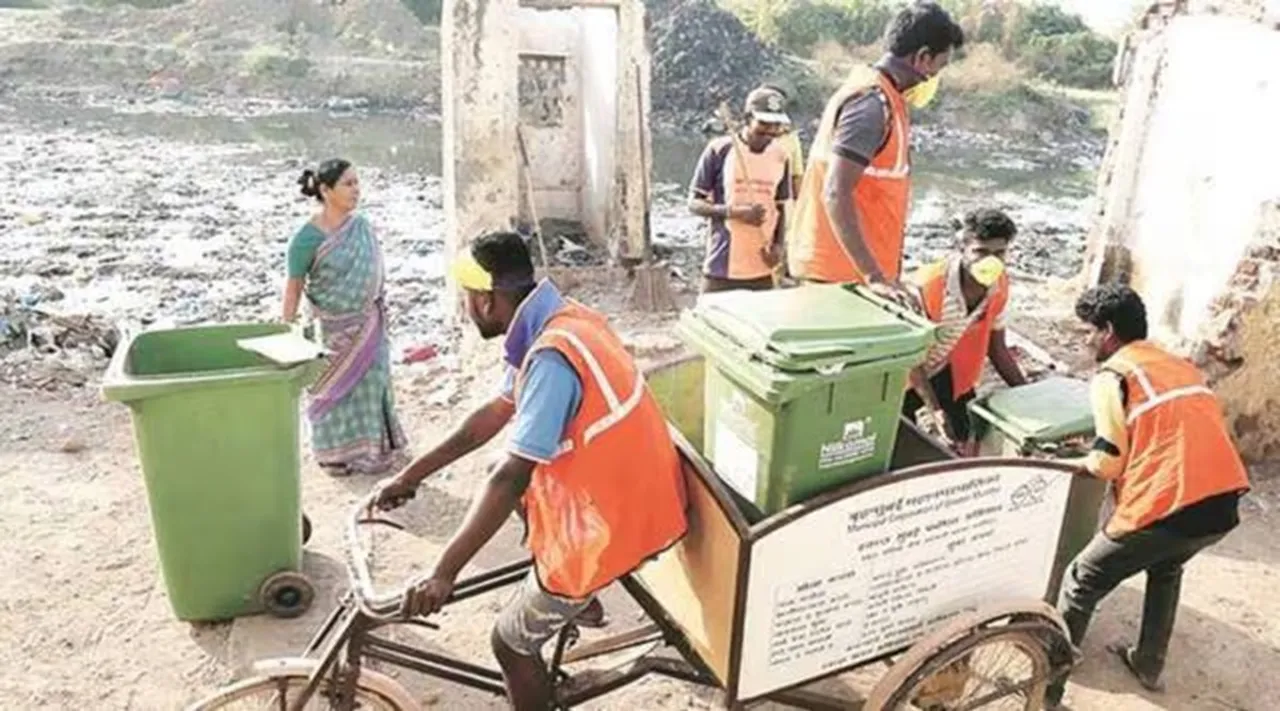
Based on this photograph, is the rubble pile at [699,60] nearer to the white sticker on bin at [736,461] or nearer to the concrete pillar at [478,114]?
the concrete pillar at [478,114]

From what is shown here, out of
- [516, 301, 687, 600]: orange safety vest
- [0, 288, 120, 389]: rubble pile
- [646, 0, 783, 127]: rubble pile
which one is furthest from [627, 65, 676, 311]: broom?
[646, 0, 783, 127]: rubble pile

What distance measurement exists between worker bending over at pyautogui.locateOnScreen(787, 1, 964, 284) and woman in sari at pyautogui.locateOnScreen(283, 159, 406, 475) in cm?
226

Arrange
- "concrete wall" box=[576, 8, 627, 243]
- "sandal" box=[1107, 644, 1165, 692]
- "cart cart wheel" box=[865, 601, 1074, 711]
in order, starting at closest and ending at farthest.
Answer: "cart cart wheel" box=[865, 601, 1074, 711] → "sandal" box=[1107, 644, 1165, 692] → "concrete wall" box=[576, 8, 627, 243]

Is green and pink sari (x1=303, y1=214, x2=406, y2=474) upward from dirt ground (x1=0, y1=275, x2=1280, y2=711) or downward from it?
upward

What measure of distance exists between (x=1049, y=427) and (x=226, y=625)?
10.6 ft

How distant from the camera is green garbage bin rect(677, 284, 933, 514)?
110 inches

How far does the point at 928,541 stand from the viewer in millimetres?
3072

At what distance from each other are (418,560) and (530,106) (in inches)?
276

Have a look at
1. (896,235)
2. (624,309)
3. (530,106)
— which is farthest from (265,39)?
(896,235)

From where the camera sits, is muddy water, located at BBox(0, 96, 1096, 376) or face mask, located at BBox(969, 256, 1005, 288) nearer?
face mask, located at BBox(969, 256, 1005, 288)

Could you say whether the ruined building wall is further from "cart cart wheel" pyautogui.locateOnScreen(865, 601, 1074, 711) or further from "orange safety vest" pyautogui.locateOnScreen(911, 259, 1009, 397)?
"cart cart wheel" pyautogui.locateOnScreen(865, 601, 1074, 711)

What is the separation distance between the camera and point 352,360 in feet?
17.6

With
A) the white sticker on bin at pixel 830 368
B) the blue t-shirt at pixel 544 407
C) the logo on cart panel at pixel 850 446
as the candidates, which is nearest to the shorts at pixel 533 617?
the blue t-shirt at pixel 544 407

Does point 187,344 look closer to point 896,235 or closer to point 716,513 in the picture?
point 716,513
